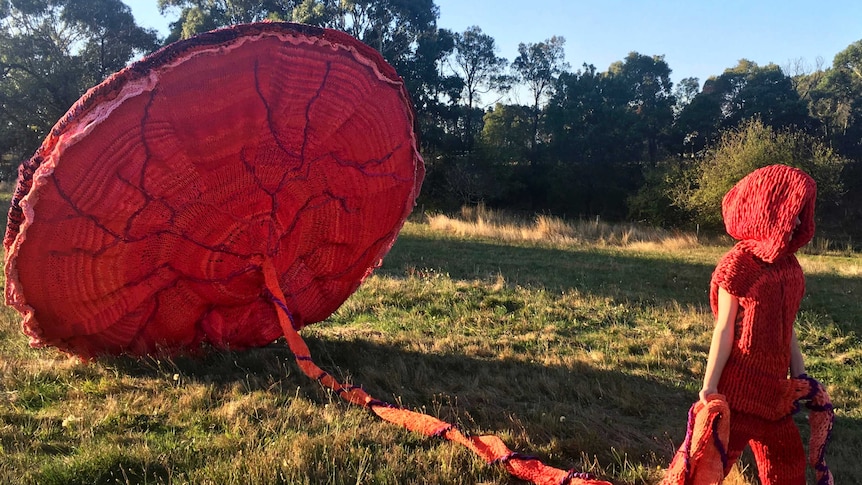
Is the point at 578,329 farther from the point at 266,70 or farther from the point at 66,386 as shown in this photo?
the point at 66,386

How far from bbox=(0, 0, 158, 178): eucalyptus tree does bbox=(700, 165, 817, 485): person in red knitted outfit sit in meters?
25.7

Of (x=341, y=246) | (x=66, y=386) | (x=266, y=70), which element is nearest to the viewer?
(x=266, y=70)

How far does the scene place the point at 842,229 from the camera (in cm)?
3114

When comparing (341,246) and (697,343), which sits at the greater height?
(341,246)

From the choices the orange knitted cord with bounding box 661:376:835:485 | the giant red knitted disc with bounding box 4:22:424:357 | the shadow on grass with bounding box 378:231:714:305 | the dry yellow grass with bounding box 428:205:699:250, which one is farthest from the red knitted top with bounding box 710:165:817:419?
the dry yellow grass with bounding box 428:205:699:250

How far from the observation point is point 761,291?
238 centimetres

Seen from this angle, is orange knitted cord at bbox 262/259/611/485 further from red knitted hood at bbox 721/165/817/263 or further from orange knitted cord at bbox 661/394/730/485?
red knitted hood at bbox 721/165/817/263

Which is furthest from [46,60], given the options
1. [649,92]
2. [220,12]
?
[649,92]

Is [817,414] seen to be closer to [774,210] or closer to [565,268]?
[774,210]

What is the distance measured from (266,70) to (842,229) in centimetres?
3543

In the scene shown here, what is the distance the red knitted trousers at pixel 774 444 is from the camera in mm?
2482

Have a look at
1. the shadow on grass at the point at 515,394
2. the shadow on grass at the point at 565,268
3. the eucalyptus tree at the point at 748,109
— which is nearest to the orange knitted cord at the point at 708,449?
the shadow on grass at the point at 515,394

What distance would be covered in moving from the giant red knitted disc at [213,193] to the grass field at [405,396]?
0.47 meters

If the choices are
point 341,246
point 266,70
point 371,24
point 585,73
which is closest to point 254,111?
point 266,70
